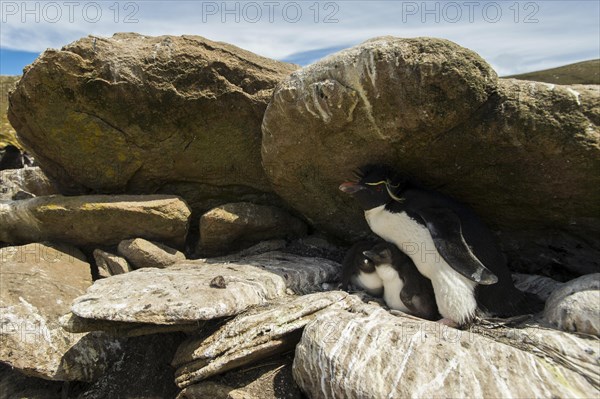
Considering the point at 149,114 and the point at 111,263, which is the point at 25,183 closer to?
the point at 111,263

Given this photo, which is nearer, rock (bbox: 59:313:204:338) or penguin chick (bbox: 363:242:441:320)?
rock (bbox: 59:313:204:338)

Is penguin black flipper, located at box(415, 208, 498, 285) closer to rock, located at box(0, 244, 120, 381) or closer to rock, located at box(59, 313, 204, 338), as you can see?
rock, located at box(59, 313, 204, 338)

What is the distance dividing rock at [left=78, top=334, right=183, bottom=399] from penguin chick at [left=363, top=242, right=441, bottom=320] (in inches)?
69.5

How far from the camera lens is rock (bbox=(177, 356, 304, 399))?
2812 millimetres

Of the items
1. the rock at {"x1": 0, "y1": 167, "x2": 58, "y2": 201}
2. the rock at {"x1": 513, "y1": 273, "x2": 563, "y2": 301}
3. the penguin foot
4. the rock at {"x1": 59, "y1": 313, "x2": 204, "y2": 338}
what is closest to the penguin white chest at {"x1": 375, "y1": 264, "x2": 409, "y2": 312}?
the penguin foot

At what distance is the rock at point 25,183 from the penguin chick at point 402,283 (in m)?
4.21

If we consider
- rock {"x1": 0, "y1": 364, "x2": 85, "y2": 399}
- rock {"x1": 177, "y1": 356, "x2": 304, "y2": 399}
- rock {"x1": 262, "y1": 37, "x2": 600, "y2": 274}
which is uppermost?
rock {"x1": 262, "y1": 37, "x2": 600, "y2": 274}

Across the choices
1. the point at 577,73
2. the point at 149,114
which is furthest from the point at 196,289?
the point at 577,73

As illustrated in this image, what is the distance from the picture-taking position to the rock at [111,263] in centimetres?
390

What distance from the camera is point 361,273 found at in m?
3.57

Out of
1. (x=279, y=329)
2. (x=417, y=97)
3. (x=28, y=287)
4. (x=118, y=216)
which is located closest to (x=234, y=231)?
(x=118, y=216)

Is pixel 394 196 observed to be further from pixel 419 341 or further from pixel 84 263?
pixel 84 263

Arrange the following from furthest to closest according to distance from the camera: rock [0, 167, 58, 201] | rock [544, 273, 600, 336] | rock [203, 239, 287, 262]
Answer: rock [0, 167, 58, 201] → rock [203, 239, 287, 262] → rock [544, 273, 600, 336]

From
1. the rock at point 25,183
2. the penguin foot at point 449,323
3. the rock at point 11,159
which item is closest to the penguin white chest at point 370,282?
the penguin foot at point 449,323
